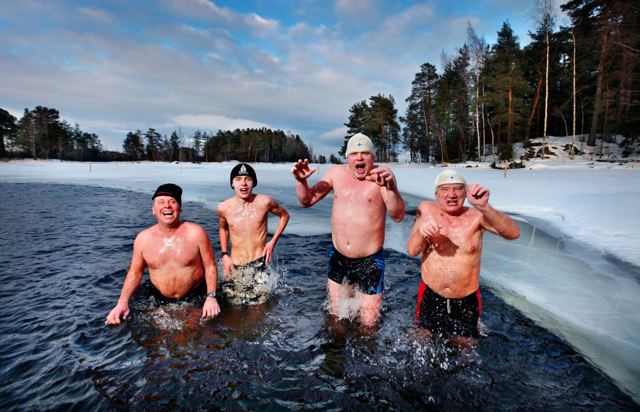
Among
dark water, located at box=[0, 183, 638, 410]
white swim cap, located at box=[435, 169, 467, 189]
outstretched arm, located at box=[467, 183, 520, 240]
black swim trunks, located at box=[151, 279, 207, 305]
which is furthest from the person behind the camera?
black swim trunks, located at box=[151, 279, 207, 305]

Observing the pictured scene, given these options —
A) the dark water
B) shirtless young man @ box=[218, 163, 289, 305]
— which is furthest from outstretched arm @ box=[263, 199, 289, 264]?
the dark water

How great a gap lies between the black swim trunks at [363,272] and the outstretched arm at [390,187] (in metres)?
0.50

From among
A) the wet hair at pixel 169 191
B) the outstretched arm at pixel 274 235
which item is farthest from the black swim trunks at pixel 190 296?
the wet hair at pixel 169 191

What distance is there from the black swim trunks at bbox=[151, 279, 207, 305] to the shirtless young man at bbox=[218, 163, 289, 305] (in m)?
0.47

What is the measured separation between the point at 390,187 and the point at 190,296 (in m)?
2.41

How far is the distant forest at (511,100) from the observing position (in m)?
17.6

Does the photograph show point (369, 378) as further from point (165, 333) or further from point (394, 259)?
point (394, 259)

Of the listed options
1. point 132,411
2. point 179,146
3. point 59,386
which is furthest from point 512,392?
point 179,146

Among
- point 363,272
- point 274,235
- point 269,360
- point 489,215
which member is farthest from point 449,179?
point 274,235

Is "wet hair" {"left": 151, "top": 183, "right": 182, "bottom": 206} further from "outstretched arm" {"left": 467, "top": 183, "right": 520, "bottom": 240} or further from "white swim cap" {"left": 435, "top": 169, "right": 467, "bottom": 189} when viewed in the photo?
"outstretched arm" {"left": 467, "top": 183, "right": 520, "bottom": 240}

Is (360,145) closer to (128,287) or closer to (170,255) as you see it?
(170,255)

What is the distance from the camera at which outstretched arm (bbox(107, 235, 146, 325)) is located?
291cm

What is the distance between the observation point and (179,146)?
6919 cm

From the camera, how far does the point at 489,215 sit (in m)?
2.22
